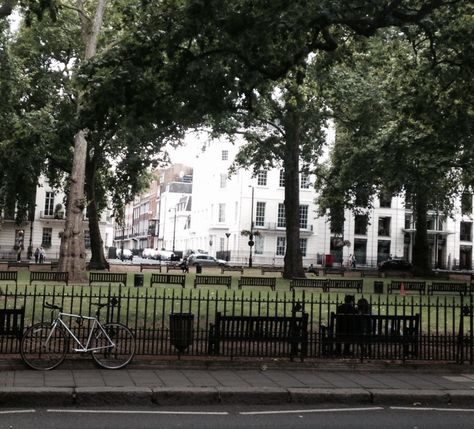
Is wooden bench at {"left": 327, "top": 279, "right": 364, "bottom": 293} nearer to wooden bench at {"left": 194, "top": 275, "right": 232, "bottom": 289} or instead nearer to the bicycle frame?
wooden bench at {"left": 194, "top": 275, "right": 232, "bottom": 289}

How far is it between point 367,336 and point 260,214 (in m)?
55.0

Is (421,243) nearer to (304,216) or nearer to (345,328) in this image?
(304,216)

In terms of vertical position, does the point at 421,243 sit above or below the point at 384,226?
below

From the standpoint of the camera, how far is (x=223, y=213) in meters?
70.9

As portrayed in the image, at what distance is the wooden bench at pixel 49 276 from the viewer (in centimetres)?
2318

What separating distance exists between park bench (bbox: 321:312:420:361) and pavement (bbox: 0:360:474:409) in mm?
473

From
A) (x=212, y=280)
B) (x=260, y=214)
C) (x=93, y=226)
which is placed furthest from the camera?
(x=260, y=214)

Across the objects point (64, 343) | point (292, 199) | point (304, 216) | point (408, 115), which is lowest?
point (64, 343)

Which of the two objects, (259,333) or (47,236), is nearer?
(259,333)

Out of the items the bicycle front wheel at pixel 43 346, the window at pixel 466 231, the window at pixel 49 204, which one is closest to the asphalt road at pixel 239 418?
the bicycle front wheel at pixel 43 346

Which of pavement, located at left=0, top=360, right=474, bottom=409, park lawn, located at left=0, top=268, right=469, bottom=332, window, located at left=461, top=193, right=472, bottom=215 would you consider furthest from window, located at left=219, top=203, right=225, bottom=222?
pavement, located at left=0, top=360, right=474, bottom=409

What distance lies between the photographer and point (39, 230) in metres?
66.3

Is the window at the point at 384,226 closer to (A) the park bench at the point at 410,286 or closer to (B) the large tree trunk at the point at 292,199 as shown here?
(B) the large tree trunk at the point at 292,199

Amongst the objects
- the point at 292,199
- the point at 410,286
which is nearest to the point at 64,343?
the point at 410,286
